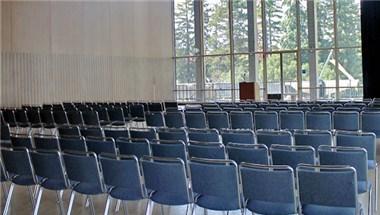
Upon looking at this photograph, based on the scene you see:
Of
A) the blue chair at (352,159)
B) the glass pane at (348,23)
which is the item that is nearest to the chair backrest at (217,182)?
the blue chair at (352,159)

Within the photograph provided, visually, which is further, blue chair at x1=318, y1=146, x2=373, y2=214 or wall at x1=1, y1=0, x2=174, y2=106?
wall at x1=1, y1=0, x2=174, y2=106

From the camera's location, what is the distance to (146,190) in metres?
4.07

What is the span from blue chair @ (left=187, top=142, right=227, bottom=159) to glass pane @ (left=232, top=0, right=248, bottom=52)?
618 inches

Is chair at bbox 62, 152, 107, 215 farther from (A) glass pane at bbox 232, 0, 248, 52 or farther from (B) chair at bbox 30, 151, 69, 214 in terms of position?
(A) glass pane at bbox 232, 0, 248, 52

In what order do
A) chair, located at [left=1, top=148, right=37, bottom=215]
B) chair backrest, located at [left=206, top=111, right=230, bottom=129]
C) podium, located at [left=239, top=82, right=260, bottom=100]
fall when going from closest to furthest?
chair, located at [left=1, top=148, right=37, bottom=215] < chair backrest, located at [left=206, top=111, right=230, bottom=129] < podium, located at [left=239, top=82, right=260, bottom=100]

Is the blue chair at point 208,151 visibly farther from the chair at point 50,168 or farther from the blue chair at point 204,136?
the chair at point 50,168

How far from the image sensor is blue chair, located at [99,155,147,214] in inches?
156

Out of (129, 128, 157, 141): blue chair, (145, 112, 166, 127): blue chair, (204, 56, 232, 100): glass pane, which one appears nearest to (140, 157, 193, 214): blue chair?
(129, 128, 157, 141): blue chair

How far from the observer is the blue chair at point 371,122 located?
7294mm

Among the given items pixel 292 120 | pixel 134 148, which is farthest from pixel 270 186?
pixel 292 120

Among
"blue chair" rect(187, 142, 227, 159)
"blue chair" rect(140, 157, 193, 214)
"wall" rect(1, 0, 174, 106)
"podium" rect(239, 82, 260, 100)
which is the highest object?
"wall" rect(1, 0, 174, 106)

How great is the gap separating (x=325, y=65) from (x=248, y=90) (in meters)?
3.79

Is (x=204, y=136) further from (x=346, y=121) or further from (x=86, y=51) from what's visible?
(x=86, y=51)

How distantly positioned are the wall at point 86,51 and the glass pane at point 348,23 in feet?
23.6
